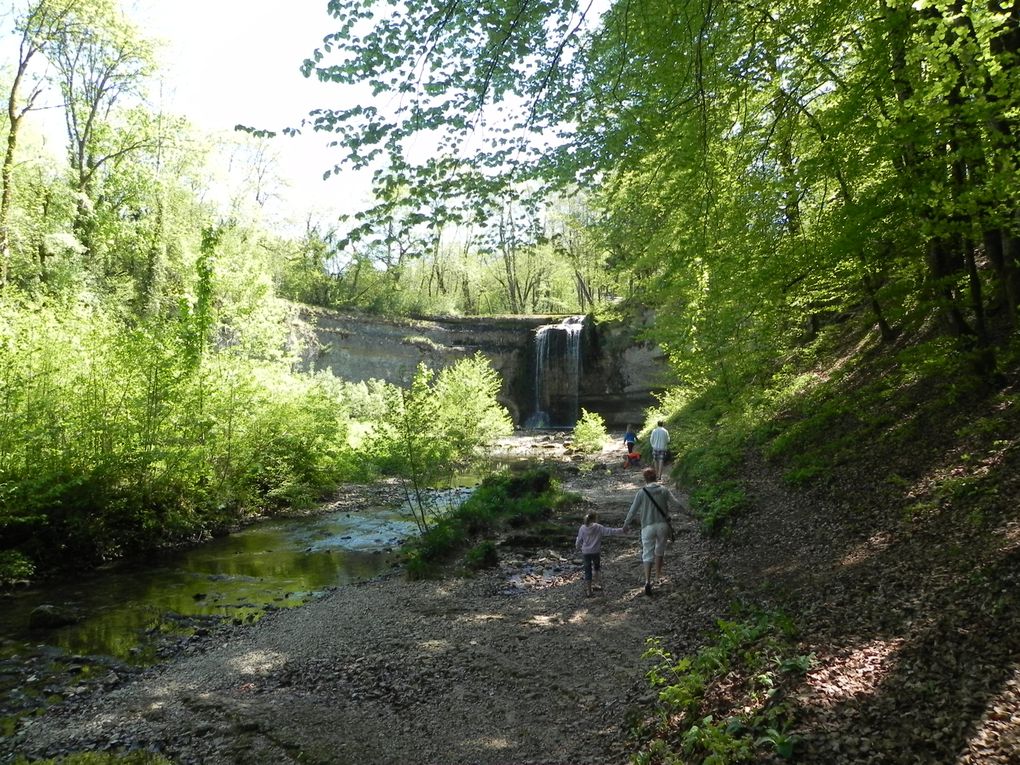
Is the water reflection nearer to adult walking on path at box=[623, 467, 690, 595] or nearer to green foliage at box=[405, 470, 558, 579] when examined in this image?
green foliage at box=[405, 470, 558, 579]

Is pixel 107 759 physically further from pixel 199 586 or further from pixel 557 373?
pixel 557 373

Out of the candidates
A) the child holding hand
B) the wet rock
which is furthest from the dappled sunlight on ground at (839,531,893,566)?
the wet rock

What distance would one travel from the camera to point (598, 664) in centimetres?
645

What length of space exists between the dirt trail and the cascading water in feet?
97.3

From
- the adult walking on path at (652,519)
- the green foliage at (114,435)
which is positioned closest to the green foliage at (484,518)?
the adult walking on path at (652,519)

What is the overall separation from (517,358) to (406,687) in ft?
116

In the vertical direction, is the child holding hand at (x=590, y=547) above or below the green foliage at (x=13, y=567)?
above

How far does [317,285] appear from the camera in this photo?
39.9m

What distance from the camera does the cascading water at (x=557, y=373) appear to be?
38.9 meters

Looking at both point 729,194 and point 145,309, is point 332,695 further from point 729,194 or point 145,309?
point 145,309

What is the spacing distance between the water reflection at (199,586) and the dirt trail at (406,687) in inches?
56.8

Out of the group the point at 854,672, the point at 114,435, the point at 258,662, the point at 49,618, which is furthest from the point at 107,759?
the point at 114,435

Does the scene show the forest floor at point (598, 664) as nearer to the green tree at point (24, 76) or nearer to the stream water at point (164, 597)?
the stream water at point (164, 597)

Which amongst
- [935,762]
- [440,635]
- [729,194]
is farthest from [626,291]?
[935,762]
